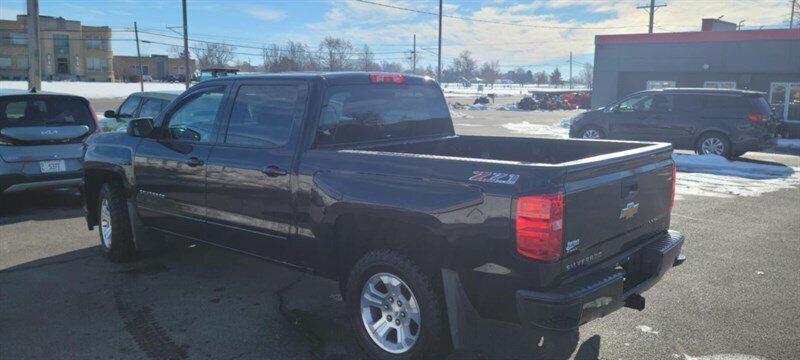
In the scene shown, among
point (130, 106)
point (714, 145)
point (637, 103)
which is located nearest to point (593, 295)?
point (130, 106)

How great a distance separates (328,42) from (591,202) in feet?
190

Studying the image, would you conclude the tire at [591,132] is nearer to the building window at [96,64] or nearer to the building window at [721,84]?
the building window at [721,84]

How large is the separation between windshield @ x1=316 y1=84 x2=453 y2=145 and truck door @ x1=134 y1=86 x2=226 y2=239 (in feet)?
3.65

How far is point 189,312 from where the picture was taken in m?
4.50

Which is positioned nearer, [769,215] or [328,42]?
[769,215]

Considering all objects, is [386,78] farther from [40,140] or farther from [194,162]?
[40,140]

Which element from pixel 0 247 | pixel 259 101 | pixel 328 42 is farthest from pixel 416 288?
pixel 328 42

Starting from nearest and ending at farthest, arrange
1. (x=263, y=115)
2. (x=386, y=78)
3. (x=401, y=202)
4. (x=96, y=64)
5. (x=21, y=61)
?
(x=401, y=202)
(x=263, y=115)
(x=386, y=78)
(x=21, y=61)
(x=96, y=64)

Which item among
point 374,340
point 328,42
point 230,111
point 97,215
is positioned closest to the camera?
point 374,340

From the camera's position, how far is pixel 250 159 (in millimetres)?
4273

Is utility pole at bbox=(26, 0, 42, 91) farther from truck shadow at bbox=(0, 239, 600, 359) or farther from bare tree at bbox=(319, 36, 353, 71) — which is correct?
bare tree at bbox=(319, 36, 353, 71)

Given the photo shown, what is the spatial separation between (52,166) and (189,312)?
4599mm

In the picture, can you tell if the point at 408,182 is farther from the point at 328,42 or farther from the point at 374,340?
the point at 328,42

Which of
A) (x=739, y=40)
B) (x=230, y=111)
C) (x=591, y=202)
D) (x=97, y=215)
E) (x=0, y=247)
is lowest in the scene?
(x=0, y=247)
